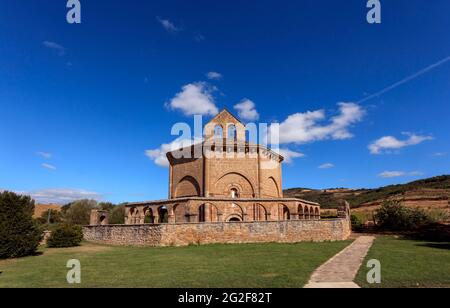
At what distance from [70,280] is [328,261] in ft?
27.7

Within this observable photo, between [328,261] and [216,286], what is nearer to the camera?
[216,286]

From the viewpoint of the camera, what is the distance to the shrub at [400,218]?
25.7m

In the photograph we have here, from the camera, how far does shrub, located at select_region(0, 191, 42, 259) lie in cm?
1534

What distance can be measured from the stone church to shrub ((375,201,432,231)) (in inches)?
236

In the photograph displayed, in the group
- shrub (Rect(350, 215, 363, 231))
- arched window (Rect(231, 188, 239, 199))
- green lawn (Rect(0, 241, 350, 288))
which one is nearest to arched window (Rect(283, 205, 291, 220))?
arched window (Rect(231, 188, 239, 199))

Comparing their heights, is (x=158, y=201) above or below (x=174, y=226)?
above

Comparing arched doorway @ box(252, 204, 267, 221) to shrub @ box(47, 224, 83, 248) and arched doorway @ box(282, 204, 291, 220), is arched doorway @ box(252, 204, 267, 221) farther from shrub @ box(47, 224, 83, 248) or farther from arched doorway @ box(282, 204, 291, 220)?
shrub @ box(47, 224, 83, 248)

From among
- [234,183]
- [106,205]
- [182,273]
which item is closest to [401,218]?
[234,183]

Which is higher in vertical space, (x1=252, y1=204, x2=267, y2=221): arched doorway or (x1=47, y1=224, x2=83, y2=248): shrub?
(x1=252, y1=204, x2=267, y2=221): arched doorway

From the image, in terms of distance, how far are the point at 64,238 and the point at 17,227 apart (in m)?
5.30

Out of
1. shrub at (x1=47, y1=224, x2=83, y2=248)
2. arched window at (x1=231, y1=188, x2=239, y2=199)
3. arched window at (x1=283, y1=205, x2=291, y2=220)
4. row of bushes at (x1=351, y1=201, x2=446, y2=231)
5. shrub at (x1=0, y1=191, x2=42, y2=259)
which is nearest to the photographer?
shrub at (x1=0, y1=191, x2=42, y2=259)

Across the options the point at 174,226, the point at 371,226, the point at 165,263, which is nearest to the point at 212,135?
the point at 174,226
